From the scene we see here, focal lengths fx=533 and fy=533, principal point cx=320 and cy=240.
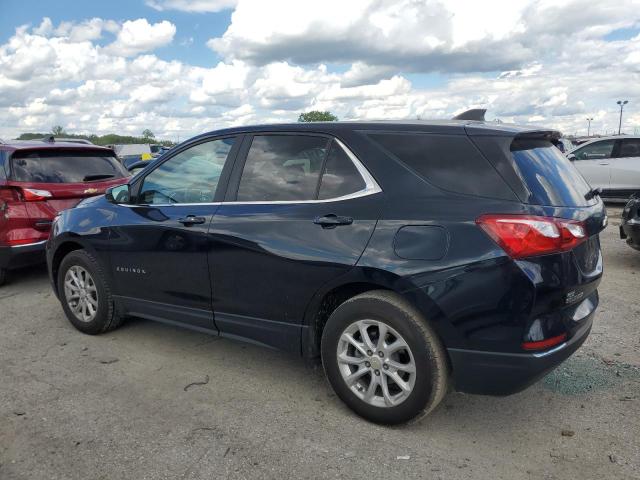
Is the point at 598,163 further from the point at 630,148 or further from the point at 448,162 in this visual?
the point at 448,162

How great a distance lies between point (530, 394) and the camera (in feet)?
11.3

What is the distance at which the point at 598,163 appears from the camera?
42.0 feet

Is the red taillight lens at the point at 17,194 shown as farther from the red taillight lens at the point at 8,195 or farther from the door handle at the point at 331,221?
the door handle at the point at 331,221

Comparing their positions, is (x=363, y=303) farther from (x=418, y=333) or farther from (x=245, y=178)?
(x=245, y=178)

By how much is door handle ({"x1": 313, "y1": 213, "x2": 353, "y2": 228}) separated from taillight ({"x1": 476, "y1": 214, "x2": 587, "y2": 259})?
2.45ft

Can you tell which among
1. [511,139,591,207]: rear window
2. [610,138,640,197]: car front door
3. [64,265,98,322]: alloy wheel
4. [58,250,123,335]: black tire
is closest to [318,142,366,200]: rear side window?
[511,139,591,207]: rear window

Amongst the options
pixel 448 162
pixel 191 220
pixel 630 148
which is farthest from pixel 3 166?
pixel 630 148

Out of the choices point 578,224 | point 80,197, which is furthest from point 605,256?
point 80,197

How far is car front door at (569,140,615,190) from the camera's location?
12617mm

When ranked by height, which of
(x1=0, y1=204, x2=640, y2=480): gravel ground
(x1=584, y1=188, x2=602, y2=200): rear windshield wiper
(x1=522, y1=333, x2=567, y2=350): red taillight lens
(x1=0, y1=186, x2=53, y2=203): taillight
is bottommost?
(x1=0, y1=204, x2=640, y2=480): gravel ground

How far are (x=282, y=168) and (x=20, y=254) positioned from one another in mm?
3964

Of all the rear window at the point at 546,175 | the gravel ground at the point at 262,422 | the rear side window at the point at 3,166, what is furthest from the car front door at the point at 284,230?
the rear side window at the point at 3,166

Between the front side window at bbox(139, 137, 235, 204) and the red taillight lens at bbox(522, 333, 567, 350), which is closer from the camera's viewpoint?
the red taillight lens at bbox(522, 333, 567, 350)

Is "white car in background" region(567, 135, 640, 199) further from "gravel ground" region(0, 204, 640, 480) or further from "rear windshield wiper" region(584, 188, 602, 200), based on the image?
"rear windshield wiper" region(584, 188, 602, 200)
